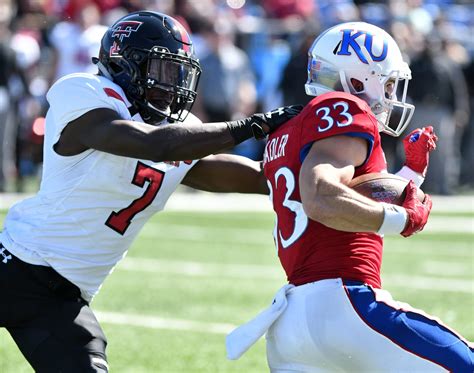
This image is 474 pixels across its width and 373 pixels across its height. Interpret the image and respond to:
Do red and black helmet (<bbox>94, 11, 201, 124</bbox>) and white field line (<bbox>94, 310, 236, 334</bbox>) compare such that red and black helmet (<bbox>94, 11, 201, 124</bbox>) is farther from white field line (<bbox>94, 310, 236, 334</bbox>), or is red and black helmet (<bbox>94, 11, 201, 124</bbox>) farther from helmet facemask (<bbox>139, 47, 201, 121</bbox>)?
white field line (<bbox>94, 310, 236, 334</bbox>)

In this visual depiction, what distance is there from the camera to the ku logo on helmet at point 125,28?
15.0 ft

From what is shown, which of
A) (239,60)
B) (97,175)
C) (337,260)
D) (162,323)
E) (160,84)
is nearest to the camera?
(337,260)

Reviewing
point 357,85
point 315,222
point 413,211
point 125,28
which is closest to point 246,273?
point 125,28

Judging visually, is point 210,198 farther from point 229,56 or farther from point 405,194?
point 405,194

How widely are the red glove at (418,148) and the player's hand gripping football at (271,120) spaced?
1.44 ft

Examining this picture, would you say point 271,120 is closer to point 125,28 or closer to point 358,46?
point 358,46

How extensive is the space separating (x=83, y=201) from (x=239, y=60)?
35.5ft

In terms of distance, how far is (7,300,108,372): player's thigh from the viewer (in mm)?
4133

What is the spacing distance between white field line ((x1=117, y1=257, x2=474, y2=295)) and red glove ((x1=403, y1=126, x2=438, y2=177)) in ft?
14.4

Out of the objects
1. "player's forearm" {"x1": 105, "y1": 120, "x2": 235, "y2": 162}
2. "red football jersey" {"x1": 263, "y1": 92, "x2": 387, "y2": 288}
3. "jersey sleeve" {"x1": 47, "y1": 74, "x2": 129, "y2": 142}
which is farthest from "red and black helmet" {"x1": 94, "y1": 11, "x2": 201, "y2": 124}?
"red football jersey" {"x1": 263, "y1": 92, "x2": 387, "y2": 288}

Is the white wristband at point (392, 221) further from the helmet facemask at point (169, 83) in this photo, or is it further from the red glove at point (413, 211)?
the helmet facemask at point (169, 83)

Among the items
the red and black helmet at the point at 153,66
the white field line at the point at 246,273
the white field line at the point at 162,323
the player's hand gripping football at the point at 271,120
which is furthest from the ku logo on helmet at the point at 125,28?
the white field line at the point at 246,273

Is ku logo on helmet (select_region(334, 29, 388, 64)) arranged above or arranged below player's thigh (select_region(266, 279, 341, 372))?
above

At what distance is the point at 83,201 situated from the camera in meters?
4.34
